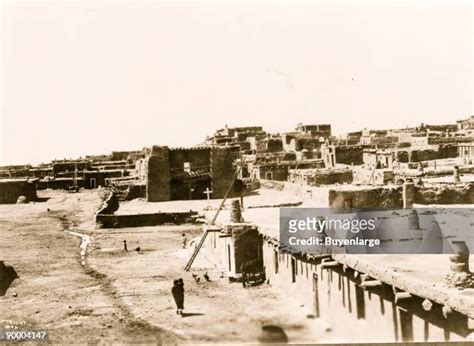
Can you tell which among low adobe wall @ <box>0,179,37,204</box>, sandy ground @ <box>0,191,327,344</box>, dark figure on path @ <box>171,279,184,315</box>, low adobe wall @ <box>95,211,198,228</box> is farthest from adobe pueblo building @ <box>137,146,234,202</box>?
dark figure on path @ <box>171,279,184,315</box>

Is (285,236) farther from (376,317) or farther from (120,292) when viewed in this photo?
(120,292)

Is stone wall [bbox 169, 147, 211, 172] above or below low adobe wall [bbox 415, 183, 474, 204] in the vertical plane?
above

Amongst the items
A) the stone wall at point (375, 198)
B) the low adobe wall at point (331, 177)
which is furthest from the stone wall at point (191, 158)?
the stone wall at point (375, 198)

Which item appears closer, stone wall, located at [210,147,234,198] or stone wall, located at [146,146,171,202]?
stone wall, located at [146,146,171,202]

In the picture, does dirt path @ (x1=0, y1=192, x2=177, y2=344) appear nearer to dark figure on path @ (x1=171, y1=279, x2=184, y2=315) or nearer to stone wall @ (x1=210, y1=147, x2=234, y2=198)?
dark figure on path @ (x1=171, y1=279, x2=184, y2=315)

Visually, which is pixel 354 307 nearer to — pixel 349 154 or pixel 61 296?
pixel 61 296

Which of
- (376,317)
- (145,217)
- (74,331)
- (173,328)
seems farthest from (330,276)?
(145,217)
